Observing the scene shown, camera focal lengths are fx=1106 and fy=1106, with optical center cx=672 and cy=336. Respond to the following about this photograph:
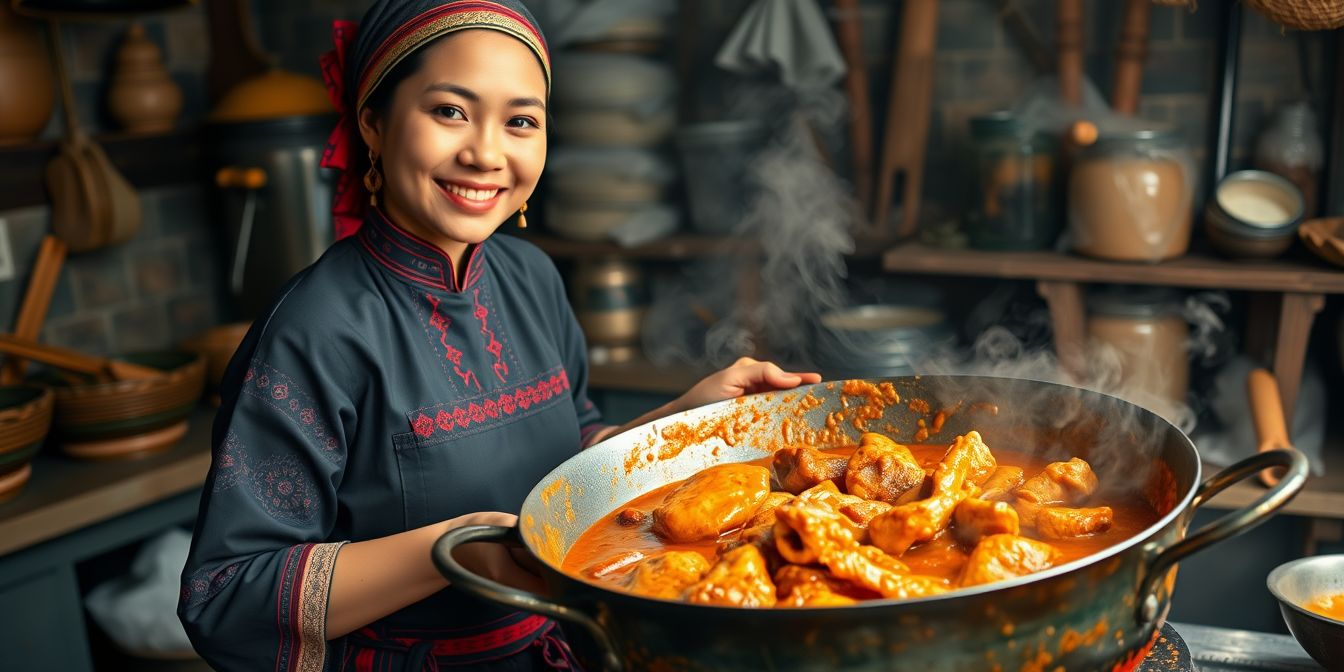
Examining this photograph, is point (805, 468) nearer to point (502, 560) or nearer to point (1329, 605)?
point (502, 560)

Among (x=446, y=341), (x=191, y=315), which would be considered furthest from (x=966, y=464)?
(x=191, y=315)

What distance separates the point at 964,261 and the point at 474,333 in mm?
1742

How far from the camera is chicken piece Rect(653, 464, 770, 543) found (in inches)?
57.1

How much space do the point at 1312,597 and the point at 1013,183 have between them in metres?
1.71

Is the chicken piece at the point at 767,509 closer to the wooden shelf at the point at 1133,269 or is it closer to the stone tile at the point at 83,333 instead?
the wooden shelf at the point at 1133,269

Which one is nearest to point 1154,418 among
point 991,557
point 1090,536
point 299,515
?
point 1090,536

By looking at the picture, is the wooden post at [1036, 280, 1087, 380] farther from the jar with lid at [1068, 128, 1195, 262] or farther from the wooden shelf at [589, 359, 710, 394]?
the wooden shelf at [589, 359, 710, 394]

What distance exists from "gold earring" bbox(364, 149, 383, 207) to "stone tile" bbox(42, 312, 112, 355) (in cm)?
241

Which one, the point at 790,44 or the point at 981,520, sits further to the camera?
the point at 790,44

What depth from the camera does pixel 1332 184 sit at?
118 inches

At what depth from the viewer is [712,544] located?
143cm

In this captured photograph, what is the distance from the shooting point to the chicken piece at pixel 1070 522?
4.43 ft

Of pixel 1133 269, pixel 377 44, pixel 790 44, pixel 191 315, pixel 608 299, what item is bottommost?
pixel 191 315

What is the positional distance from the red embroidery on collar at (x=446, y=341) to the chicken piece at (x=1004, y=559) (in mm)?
842
